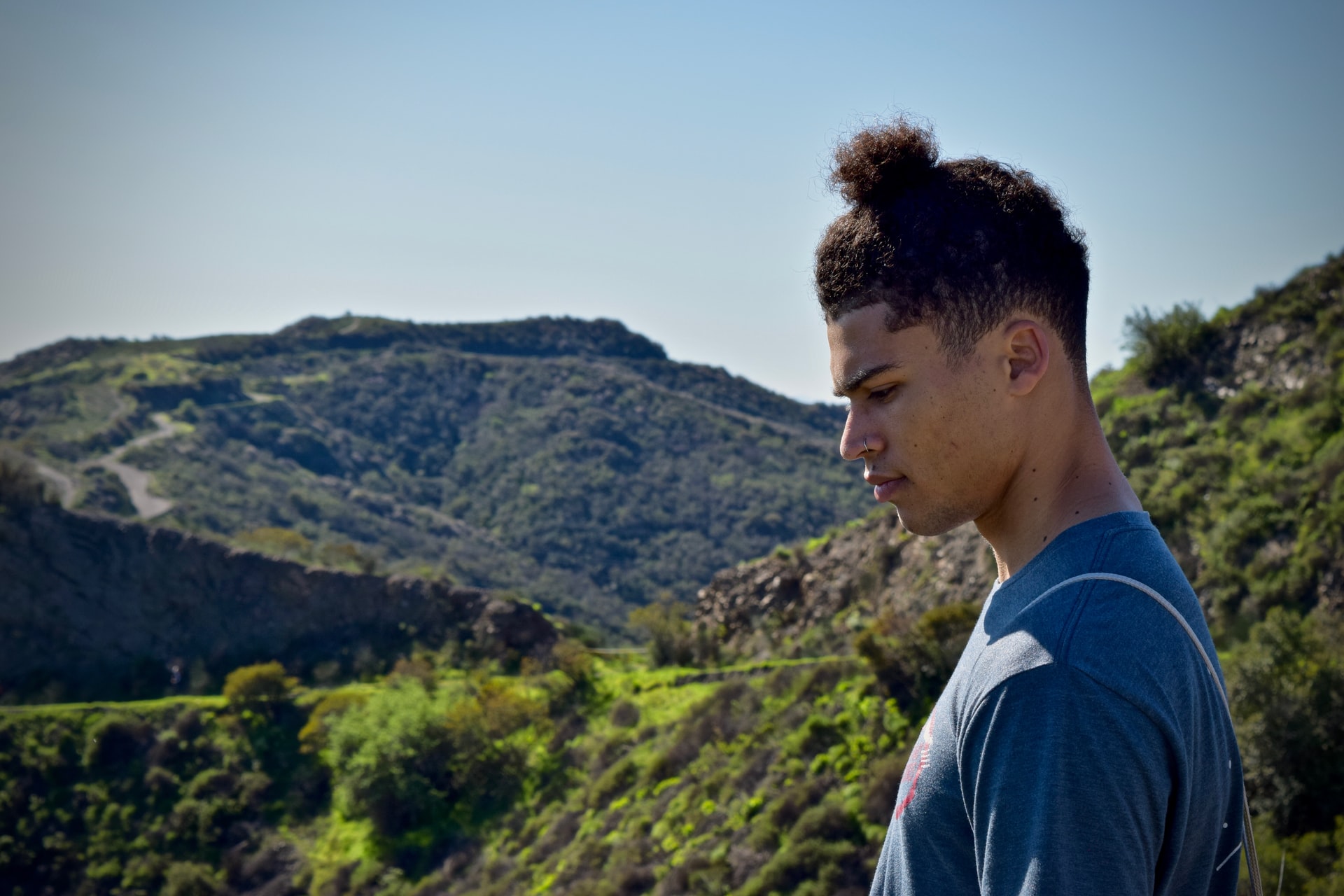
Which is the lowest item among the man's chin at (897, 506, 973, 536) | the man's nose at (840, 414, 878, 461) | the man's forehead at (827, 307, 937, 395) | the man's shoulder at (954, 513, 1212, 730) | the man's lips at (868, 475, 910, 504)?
the man's shoulder at (954, 513, 1212, 730)

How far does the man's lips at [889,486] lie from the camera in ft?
4.24

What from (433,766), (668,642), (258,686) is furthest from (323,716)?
(668,642)

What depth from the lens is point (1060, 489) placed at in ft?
4.17

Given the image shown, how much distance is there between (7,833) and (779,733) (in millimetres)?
16833

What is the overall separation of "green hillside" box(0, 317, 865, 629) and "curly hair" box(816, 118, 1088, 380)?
25.8m

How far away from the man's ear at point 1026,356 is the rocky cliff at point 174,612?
21.8m

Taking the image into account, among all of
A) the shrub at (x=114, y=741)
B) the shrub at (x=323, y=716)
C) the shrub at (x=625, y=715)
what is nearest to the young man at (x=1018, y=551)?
the shrub at (x=625, y=715)

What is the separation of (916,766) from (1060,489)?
0.41 metres

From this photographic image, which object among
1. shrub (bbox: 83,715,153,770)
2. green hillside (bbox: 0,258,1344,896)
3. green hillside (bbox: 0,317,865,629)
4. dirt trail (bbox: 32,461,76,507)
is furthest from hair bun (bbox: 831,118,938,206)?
dirt trail (bbox: 32,461,76,507)

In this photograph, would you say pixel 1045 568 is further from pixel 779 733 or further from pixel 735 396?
pixel 735 396

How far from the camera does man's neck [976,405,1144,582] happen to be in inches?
48.8

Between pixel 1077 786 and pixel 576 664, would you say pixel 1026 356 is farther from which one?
pixel 576 664

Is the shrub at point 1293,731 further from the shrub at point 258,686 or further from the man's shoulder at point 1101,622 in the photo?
the shrub at point 258,686

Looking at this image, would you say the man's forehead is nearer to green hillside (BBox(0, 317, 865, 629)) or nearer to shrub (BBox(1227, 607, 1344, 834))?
shrub (BBox(1227, 607, 1344, 834))
